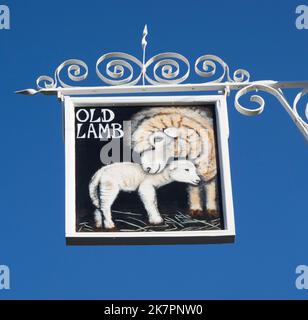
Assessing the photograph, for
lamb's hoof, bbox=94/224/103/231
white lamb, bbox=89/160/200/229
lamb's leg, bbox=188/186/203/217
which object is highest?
white lamb, bbox=89/160/200/229

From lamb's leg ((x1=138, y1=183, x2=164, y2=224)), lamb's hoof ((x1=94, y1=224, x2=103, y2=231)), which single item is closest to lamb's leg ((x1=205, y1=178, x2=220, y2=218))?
lamb's leg ((x1=138, y1=183, x2=164, y2=224))

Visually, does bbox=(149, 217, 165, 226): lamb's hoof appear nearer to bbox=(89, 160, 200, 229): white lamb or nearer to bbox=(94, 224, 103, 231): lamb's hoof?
bbox=(89, 160, 200, 229): white lamb

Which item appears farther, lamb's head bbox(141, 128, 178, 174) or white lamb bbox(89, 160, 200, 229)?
lamb's head bbox(141, 128, 178, 174)

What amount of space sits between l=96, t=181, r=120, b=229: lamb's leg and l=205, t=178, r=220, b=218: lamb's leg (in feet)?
2.29

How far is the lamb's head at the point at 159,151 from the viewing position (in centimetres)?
1088

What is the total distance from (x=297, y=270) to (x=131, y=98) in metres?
1.95

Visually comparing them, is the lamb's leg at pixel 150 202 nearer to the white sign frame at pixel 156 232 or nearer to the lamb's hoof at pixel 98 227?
the white sign frame at pixel 156 232

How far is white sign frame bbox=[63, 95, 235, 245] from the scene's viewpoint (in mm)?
10414

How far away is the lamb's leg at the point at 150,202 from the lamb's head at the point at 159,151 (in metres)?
0.21

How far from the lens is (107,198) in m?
10.7

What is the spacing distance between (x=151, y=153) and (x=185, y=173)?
1.12 feet

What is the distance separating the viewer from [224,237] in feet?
34.3
